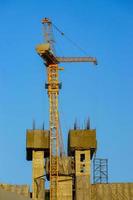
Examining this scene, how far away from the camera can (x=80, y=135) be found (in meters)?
140

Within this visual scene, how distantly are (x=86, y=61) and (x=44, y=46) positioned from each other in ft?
65.6

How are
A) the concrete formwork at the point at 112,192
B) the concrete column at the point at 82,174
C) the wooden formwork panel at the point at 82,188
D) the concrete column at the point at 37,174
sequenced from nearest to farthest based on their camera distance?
1. the wooden formwork panel at the point at 82,188
2. the concrete column at the point at 82,174
3. the concrete formwork at the point at 112,192
4. the concrete column at the point at 37,174

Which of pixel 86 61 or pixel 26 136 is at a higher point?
pixel 86 61

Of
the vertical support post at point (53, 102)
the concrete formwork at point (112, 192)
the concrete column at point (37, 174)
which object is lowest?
the concrete formwork at point (112, 192)

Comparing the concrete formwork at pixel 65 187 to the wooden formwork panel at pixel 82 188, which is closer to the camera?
the wooden formwork panel at pixel 82 188

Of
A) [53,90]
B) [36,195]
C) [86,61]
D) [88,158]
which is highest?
[86,61]

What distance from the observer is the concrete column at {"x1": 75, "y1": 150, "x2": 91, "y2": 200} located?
13175cm

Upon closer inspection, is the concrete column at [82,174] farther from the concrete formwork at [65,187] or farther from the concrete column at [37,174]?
the concrete column at [37,174]

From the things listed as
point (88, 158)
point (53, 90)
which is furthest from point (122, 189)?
point (53, 90)

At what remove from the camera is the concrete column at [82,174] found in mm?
131750

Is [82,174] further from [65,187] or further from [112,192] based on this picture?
[112,192]

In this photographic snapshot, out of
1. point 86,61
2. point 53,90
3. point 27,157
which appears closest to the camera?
point 27,157

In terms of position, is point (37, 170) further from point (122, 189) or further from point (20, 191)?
point (122, 189)

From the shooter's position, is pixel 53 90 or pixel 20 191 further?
pixel 53 90
